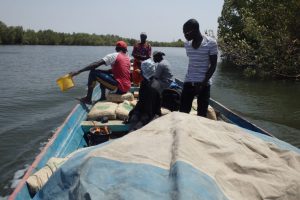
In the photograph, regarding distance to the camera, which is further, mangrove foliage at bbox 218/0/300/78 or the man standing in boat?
mangrove foliage at bbox 218/0/300/78

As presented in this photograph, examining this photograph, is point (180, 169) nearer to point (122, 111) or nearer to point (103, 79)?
point (122, 111)

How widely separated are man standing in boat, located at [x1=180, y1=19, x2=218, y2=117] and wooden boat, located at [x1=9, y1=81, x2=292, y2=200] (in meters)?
1.10

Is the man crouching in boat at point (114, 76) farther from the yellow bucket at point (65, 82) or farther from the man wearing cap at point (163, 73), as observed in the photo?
the man wearing cap at point (163, 73)

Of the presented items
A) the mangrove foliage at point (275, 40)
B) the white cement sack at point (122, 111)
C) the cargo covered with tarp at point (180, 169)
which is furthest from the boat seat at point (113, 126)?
the mangrove foliage at point (275, 40)

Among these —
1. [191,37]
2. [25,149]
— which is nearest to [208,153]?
[191,37]

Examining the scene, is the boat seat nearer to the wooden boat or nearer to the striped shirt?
the wooden boat

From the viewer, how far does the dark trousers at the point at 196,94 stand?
516cm

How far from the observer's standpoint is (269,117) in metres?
12.5

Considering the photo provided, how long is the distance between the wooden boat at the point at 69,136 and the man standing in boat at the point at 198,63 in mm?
1104

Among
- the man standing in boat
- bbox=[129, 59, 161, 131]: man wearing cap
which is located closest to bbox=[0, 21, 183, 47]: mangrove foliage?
bbox=[129, 59, 161, 131]: man wearing cap

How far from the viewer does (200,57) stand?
497cm

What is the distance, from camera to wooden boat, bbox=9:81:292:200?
375 centimetres

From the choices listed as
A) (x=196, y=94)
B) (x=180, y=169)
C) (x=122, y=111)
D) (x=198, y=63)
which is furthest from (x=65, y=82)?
(x=180, y=169)

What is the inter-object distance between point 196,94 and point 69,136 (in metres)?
1.96
